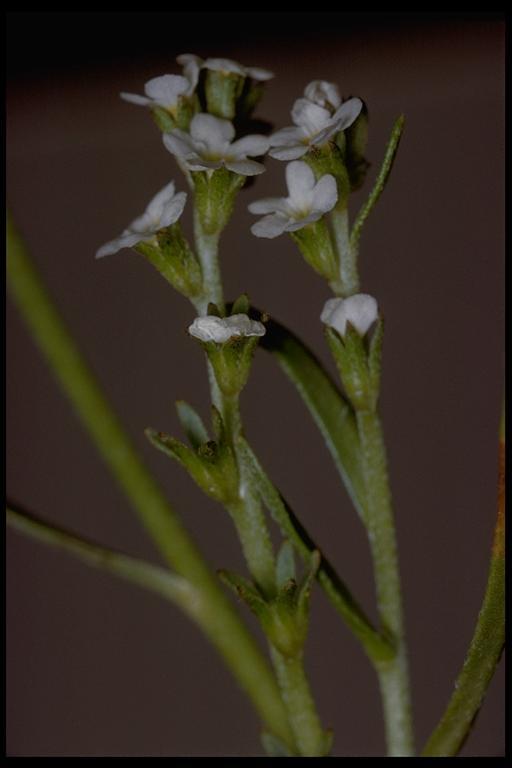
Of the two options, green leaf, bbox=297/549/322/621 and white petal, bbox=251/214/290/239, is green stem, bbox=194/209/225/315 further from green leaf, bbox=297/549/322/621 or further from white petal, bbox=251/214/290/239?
green leaf, bbox=297/549/322/621

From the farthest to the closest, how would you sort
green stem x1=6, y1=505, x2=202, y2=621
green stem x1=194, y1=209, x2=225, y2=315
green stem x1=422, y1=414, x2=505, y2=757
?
1. green stem x1=6, y1=505, x2=202, y2=621
2. green stem x1=194, y1=209, x2=225, y2=315
3. green stem x1=422, y1=414, x2=505, y2=757

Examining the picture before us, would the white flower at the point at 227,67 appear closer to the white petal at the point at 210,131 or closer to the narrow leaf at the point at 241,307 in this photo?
the white petal at the point at 210,131

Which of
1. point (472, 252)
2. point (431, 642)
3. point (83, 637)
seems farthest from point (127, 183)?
point (431, 642)

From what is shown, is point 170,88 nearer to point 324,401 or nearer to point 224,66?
point 224,66

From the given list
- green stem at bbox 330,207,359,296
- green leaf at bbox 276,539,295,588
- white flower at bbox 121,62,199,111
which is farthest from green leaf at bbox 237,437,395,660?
white flower at bbox 121,62,199,111

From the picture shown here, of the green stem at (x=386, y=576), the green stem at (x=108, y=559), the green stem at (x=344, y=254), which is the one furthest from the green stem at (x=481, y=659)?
the green stem at (x=108, y=559)

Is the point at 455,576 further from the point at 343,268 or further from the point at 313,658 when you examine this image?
the point at 343,268
